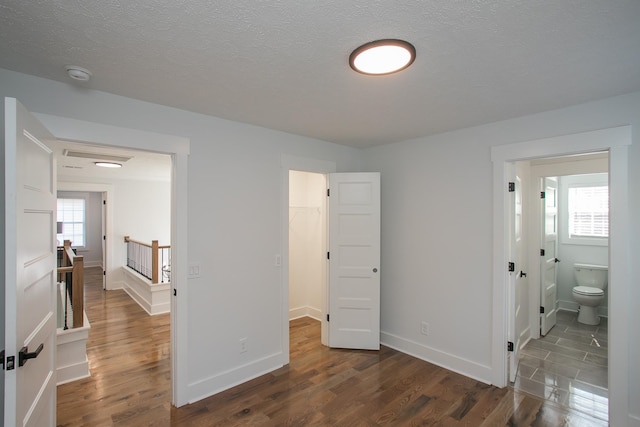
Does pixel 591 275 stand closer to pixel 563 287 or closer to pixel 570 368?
pixel 563 287

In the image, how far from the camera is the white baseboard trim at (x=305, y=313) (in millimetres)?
4735

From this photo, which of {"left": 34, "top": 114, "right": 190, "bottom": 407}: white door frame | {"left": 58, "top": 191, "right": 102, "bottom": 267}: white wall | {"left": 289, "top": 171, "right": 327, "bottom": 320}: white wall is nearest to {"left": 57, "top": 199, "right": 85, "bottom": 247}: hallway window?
{"left": 58, "top": 191, "right": 102, "bottom": 267}: white wall

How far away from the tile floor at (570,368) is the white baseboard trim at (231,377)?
7.63 feet

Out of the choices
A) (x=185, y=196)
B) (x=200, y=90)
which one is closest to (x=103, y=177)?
(x=185, y=196)

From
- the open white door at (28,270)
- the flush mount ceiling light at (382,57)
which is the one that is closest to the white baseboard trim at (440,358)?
the flush mount ceiling light at (382,57)

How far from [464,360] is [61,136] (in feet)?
12.7

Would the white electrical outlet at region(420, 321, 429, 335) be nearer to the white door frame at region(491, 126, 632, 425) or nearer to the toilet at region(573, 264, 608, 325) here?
the white door frame at region(491, 126, 632, 425)

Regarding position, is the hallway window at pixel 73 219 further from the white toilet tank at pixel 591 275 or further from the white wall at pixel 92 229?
the white toilet tank at pixel 591 275

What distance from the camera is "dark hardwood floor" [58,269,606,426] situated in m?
2.38

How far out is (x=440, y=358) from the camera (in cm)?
329

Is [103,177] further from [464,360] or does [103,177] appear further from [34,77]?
[464,360]

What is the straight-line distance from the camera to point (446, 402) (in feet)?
8.60

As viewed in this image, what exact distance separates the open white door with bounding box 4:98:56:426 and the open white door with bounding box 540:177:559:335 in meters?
4.80

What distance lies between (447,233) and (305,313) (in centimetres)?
266
